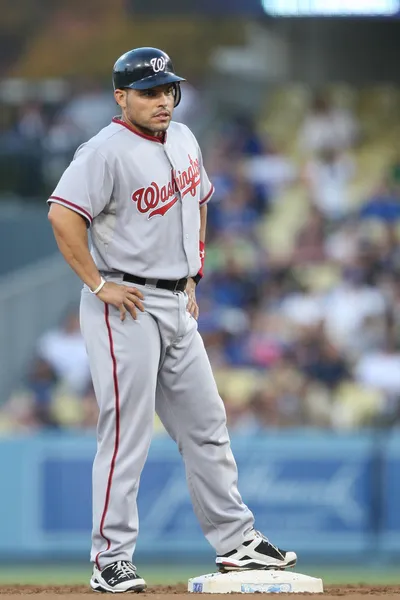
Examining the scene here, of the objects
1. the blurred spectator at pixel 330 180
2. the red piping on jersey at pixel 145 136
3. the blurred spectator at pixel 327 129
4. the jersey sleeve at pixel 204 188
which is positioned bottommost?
the jersey sleeve at pixel 204 188

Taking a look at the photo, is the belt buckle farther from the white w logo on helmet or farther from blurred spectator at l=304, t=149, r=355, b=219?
blurred spectator at l=304, t=149, r=355, b=219

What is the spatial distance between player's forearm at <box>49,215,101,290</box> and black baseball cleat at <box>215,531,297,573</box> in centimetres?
114

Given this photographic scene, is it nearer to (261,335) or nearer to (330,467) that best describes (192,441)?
(330,467)

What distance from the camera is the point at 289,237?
12.4 meters

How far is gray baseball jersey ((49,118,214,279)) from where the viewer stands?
4.42 metres

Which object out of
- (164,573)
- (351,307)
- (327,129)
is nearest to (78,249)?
(164,573)

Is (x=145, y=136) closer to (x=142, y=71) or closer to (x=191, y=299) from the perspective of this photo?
(x=142, y=71)

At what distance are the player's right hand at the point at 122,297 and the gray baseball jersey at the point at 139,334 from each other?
5cm

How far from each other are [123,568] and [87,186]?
1.37 m

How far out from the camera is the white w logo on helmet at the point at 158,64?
4.47m

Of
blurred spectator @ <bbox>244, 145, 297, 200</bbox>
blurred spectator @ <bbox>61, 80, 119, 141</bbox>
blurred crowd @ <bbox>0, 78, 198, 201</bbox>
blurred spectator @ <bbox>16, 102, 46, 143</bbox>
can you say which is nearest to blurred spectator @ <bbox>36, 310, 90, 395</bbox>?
blurred crowd @ <bbox>0, 78, 198, 201</bbox>

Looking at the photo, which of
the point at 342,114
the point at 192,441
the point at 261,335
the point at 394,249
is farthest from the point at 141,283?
the point at 342,114

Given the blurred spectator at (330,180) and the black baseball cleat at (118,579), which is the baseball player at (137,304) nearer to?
the black baseball cleat at (118,579)

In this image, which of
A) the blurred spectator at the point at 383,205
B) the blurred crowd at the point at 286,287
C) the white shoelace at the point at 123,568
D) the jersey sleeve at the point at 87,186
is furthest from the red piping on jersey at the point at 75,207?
the blurred spectator at the point at 383,205
